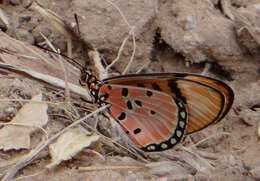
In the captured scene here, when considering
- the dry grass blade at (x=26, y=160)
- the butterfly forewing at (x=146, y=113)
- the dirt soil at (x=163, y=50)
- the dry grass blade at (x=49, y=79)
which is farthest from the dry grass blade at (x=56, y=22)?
the dry grass blade at (x=26, y=160)

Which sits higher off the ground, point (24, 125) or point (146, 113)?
point (24, 125)

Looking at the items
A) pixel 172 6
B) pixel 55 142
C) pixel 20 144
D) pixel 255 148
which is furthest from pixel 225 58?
pixel 20 144

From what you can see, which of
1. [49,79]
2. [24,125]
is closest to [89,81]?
[49,79]

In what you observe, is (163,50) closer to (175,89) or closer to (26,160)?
(175,89)

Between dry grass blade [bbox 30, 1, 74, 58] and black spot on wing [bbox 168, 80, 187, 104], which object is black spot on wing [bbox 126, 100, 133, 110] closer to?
black spot on wing [bbox 168, 80, 187, 104]

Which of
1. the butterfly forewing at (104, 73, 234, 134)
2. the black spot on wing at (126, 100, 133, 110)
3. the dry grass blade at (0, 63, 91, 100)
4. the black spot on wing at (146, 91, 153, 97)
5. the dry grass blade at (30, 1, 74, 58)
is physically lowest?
the butterfly forewing at (104, 73, 234, 134)

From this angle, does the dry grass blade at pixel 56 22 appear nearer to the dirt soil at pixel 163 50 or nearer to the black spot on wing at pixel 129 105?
the dirt soil at pixel 163 50

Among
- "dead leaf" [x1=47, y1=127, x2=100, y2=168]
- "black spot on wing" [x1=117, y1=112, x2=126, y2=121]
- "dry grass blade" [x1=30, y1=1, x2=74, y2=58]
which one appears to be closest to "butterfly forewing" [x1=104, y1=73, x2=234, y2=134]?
"black spot on wing" [x1=117, y1=112, x2=126, y2=121]
